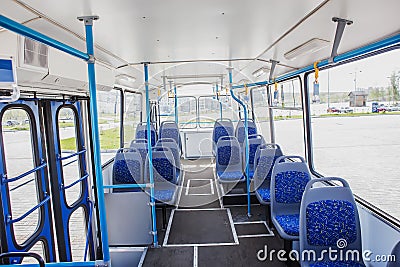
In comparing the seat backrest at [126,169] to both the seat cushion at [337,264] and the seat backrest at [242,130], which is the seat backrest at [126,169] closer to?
the seat cushion at [337,264]

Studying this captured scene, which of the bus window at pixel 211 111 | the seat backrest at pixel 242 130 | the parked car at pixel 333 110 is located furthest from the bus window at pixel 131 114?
the parked car at pixel 333 110

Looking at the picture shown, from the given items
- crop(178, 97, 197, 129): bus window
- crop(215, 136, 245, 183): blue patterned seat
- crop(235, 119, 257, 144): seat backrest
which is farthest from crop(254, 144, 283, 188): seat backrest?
crop(178, 97, 197, 129): bus window

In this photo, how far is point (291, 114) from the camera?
4938mm

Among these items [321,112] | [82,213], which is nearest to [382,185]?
[321,112]

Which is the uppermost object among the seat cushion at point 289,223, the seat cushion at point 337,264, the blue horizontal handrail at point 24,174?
the blue horizontal handrail at point 24,174

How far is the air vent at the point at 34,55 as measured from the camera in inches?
77.9

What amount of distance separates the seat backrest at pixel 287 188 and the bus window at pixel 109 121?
252 centimetres

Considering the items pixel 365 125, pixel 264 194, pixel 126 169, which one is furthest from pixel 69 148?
pixel 365 125

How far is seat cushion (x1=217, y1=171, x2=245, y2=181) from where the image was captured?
215 inches

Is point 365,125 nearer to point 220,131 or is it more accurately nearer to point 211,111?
point 220,131

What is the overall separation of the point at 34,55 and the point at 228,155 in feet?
13.8

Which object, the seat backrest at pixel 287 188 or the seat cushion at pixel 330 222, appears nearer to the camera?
the seat cushion at pixel 330 222

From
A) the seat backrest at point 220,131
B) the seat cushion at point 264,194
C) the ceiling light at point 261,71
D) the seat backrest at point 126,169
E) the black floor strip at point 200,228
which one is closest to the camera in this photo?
the black floor strip at point 200,228

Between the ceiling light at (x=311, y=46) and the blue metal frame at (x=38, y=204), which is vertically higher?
the ceiling light at (x=311, y=46)
